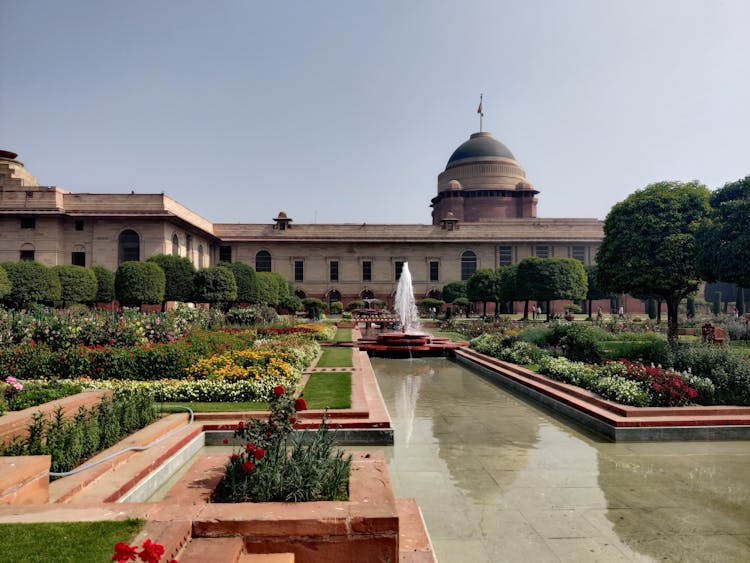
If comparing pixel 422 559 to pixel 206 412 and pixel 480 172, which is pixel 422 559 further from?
pixel 480 172

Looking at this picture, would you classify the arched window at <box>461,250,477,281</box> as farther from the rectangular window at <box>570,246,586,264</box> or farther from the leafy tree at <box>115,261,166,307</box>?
the leafy tree at <box>115,261,166,307</box>

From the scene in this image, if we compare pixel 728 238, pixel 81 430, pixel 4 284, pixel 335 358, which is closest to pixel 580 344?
pixel 728 238

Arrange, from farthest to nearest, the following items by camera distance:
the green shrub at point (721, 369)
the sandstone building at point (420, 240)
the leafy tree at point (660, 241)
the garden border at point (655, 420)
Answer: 1. the sandstone building at point (420, 240)
2. the leafy tree at point (660, 241)
3. the green shrub at point (721, 369)
4. the garden border at point (655, 420)

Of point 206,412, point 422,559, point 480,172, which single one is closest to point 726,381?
point 422,559

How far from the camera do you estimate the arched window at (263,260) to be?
143 feet

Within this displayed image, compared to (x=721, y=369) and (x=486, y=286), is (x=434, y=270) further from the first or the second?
(x=721, y=369)

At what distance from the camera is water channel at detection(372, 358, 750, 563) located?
12.3ft

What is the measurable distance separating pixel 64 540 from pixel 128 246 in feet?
107

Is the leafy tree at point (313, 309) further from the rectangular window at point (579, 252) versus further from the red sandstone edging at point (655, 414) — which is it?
the red sandstone edging at point (655, 414)

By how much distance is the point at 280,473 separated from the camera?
334cm

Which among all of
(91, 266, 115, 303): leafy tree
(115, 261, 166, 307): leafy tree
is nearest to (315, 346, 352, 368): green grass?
(115, 261, 166, 307): leafy tree

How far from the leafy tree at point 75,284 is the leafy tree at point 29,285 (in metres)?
0.62

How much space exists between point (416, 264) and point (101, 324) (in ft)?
113

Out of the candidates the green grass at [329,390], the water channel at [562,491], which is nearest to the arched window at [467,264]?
the green grass at [329,390]
